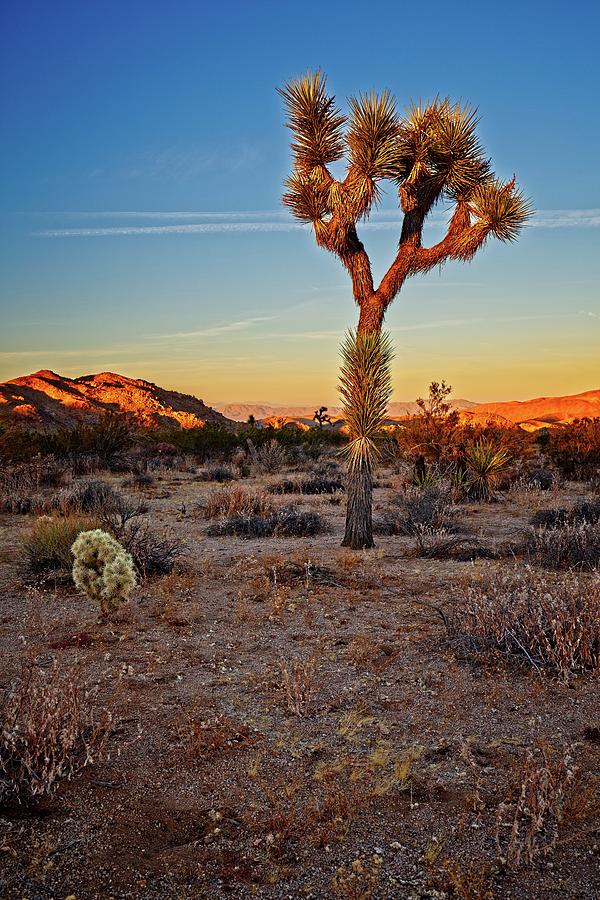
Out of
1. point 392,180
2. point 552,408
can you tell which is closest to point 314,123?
point 392,180

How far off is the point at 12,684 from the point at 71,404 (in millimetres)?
56023

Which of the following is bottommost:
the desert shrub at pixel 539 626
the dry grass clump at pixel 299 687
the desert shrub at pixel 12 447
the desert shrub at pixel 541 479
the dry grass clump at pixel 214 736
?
the dry grass clump at pixel 214 736

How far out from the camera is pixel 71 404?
57312mm

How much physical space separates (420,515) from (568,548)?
3206 millimetres

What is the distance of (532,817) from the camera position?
9.70 ft

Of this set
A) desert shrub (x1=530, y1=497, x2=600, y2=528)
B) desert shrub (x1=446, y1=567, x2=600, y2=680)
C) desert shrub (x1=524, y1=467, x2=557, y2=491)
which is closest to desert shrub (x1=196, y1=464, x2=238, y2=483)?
desert shrub (x1=524, y1=467, x2=557, y2=491)

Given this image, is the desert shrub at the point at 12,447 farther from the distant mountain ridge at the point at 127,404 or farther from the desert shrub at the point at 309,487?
the distant mountain ridge at the point at 127,404

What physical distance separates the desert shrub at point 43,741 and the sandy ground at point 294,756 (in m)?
0.12

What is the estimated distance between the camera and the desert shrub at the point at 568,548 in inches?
322

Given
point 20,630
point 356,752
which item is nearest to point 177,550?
point 20,630

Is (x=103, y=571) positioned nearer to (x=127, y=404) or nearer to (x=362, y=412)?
(x=362, y=412)

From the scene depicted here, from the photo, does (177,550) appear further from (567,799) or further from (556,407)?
(556,407)

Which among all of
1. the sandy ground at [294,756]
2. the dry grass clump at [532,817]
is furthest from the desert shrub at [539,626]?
the dry grass clump at [532,817]

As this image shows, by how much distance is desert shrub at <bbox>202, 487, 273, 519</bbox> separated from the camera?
12.3 metres
